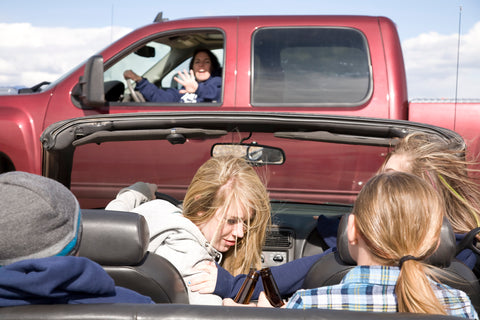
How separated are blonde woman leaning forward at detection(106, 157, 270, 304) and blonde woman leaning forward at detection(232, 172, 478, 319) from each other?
2.53 feet

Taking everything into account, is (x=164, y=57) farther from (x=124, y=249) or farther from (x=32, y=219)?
(x=32, y=219)

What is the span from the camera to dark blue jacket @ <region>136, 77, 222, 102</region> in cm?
464

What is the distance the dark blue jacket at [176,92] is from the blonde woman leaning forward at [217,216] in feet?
6.19

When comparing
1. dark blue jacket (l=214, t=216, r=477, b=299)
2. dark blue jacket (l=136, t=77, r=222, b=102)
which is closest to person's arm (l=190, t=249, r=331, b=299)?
dark blue jacket (l=214, t=216, r=477, b=299)

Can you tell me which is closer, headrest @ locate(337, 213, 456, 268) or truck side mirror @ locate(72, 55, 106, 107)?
headrest @ locate(337, 213, 456, 268)

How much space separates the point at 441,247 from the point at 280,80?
293 cm

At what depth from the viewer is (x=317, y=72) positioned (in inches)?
180

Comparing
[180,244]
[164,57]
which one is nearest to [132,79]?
[164,57]

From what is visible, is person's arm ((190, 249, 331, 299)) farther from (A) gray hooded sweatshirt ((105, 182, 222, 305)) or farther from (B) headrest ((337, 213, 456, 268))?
(B) headrest ((337, 213, 456, 268))

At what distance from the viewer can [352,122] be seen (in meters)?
2.65

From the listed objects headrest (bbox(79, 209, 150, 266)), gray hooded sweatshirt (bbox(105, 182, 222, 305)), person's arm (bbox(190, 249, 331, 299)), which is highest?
headrest (bbox(79, 209, 150, 266))

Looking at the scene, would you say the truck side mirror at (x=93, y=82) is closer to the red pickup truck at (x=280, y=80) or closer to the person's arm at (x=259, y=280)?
the red pickup truck at (x=280, y=80)

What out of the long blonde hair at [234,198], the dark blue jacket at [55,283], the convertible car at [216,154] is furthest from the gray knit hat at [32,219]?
the long blonde hair at [234,198]

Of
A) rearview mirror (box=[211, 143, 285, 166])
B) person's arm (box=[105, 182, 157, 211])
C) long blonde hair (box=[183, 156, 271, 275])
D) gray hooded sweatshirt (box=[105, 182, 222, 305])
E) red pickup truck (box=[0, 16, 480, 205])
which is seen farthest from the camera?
red pickup truck (box=[0, 16, 480, 205])
